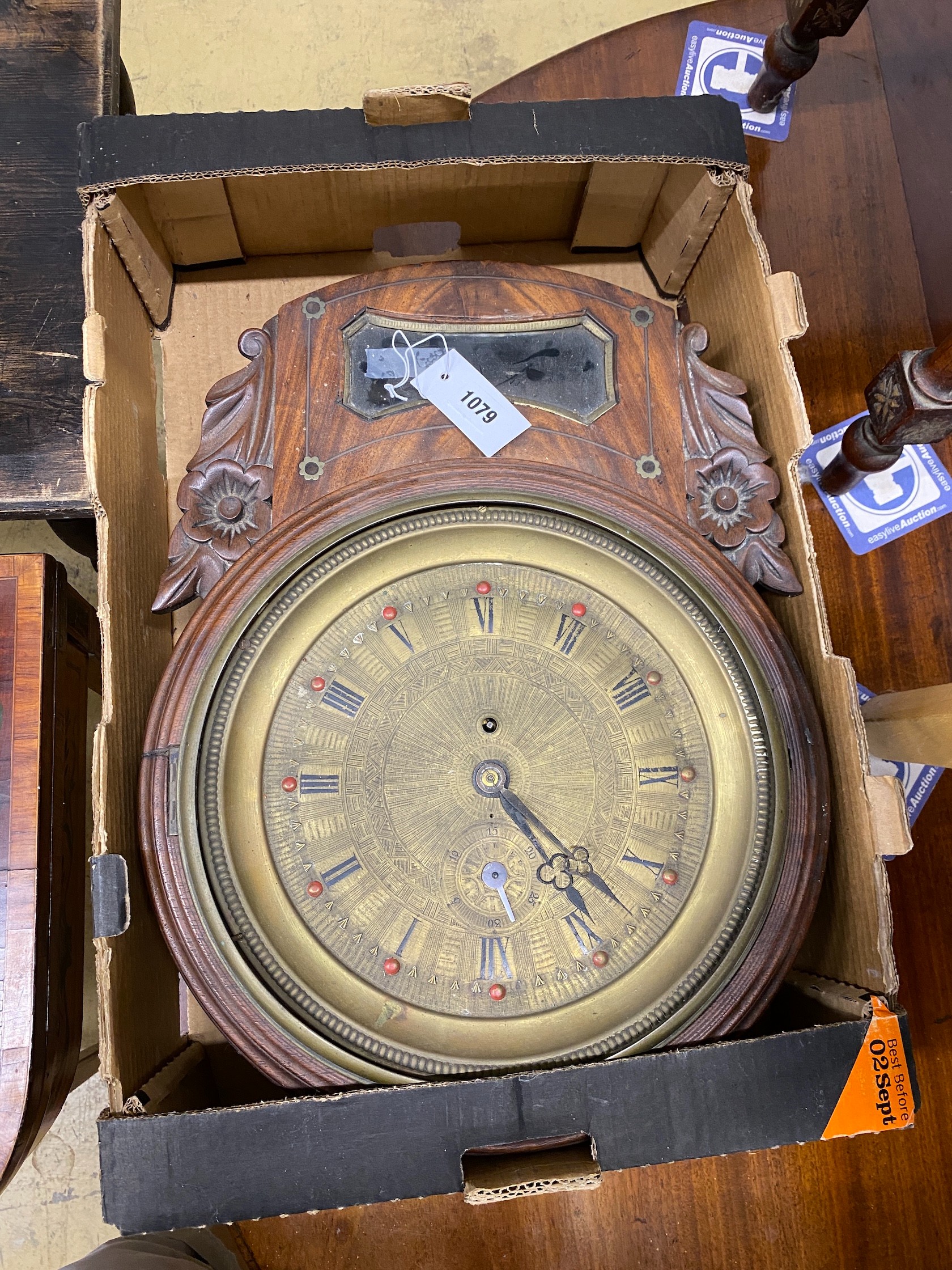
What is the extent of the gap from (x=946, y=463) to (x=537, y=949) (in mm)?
955

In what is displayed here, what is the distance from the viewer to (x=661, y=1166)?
4.16ft

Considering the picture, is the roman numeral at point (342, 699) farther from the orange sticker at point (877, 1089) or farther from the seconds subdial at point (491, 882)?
the orange sticker at point (877, 1089)

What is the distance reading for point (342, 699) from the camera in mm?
1056

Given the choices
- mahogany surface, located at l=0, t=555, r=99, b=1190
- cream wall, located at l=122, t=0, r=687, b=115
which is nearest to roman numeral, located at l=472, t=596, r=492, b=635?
mahogany surface, located at l=0, t=555, r=99, b=1190

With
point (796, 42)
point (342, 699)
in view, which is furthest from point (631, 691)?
point (796, 42)

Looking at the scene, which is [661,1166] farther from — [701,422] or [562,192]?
[562,192]

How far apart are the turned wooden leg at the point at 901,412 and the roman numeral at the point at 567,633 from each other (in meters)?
0.49

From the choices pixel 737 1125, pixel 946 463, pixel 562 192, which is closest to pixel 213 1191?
pixel 737 1125

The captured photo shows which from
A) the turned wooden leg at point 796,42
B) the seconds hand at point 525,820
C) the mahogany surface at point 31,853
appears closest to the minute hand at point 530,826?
the seconds hand at point 525,820

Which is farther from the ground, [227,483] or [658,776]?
[227,483]

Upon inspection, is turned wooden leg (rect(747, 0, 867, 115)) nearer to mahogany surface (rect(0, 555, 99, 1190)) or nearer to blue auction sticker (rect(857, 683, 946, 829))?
blue auction sticker (rect(857, 683, 946, 829))

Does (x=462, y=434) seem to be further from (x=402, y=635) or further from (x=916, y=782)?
(x=916, y=782)

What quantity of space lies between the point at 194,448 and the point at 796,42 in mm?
1019

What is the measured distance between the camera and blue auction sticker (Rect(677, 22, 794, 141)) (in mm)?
1492
